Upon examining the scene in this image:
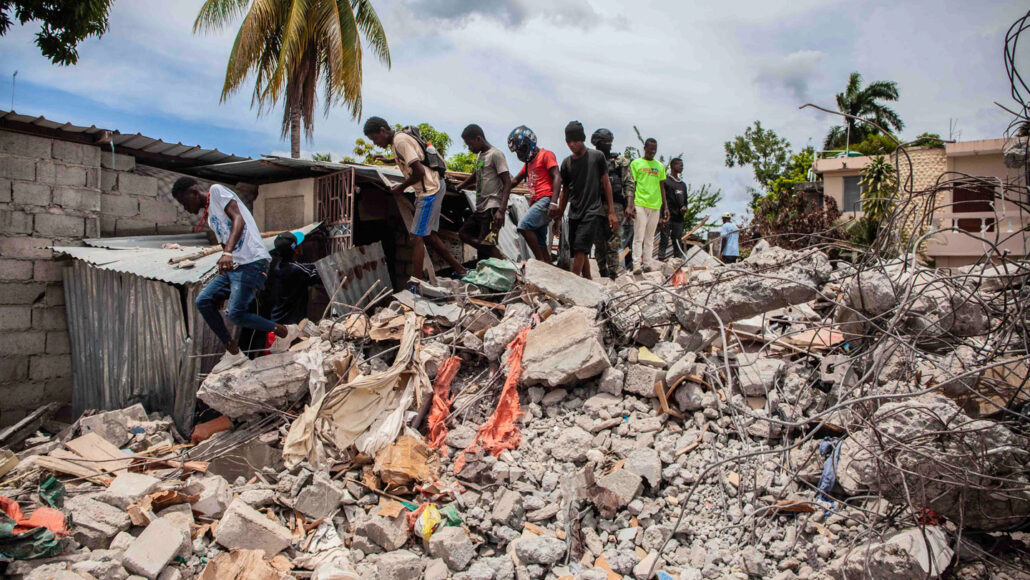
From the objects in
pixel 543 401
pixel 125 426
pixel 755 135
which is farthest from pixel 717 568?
pixel 755 135

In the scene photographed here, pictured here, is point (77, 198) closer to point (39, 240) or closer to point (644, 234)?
point (39, 240)

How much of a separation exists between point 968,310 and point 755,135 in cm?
2850

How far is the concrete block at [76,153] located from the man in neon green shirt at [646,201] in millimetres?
6189

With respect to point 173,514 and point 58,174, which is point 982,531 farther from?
point 58,174

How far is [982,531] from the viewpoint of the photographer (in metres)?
3.06

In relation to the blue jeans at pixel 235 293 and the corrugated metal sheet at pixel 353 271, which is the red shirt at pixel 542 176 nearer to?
the corrugated metal sheet at pixel 353 271

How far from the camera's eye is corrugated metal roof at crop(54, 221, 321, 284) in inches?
208

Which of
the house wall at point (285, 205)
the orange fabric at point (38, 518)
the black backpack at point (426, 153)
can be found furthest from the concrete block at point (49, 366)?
the black backpack at point (426, 153)

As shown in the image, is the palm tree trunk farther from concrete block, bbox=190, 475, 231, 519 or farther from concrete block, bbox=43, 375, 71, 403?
concrete block, bbox=190, 475, 231, 519

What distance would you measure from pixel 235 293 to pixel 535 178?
304 centimetres

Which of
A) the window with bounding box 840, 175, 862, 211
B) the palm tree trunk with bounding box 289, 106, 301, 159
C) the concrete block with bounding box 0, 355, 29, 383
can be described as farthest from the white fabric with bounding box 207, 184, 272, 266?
the window with bounding box 840, 175, 862, 211

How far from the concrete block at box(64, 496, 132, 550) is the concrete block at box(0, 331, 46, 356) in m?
3.33

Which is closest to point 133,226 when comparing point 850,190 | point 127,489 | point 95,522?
point 127,489

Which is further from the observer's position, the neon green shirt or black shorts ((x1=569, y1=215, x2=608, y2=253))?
the neon green shirt
